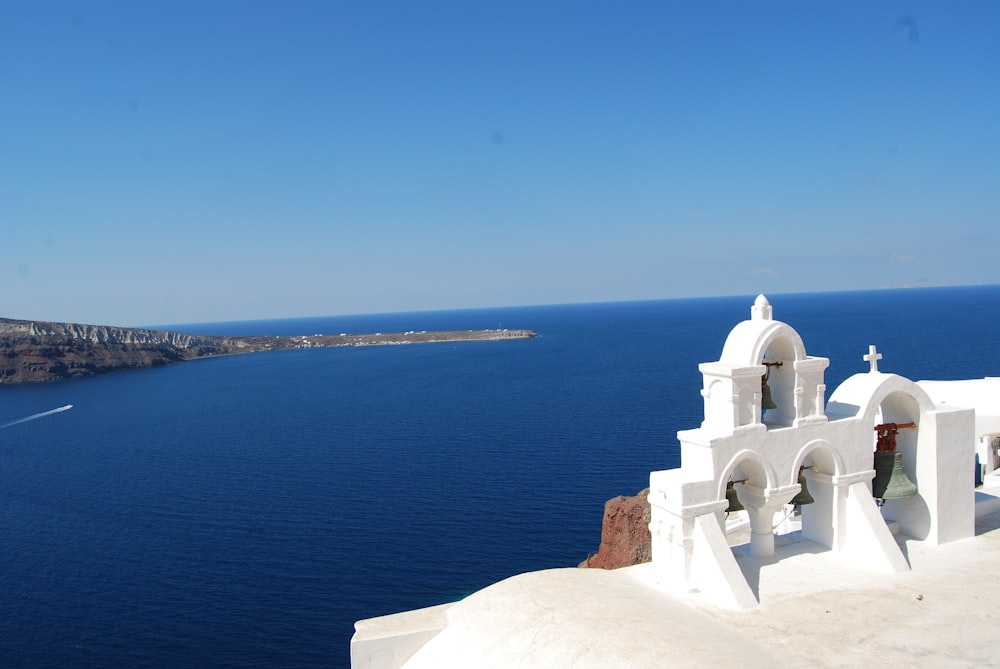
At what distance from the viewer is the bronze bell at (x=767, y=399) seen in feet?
46.9

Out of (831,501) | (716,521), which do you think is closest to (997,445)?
(831,501)

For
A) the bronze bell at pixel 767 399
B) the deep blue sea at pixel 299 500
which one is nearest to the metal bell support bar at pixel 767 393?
the bronze bell at pixel 767 399

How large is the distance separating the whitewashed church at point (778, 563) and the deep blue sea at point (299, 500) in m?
17.7

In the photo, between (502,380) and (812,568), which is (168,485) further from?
(502,380)

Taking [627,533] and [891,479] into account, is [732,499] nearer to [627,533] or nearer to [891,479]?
[891,479]

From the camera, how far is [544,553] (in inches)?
1393

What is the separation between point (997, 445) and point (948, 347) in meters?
101

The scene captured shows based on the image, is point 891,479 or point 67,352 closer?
point 891,479

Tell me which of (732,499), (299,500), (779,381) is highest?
(779,381)

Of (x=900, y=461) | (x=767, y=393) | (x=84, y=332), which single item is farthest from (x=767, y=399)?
(x=84, y=332)

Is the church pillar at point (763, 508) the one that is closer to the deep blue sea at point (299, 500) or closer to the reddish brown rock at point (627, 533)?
the reddish brown rock at point (627, 533)

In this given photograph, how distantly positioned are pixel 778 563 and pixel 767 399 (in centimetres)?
349

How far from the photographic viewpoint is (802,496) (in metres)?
14.6

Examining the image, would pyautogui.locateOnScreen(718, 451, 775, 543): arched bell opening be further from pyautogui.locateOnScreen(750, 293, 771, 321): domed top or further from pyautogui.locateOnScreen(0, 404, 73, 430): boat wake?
pyautogui.locateOnScreen(0, 404, 73, 430): boat wake
